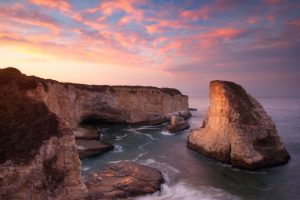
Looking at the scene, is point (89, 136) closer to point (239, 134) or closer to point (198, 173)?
point (198, 173)

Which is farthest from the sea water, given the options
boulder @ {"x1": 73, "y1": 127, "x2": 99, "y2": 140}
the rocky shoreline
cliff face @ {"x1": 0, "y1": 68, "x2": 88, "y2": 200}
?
cliff face @ {"x1": 0, "y1": 68, "x2": 88, "y2": 200}

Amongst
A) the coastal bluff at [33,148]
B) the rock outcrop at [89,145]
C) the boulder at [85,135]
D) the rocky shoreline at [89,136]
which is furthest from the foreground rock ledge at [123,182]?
the boulder at [85,135]

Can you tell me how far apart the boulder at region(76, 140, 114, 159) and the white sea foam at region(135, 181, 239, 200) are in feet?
41.1

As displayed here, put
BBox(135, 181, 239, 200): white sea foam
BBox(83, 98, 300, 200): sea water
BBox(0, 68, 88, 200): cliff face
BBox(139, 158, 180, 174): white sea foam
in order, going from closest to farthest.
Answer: BBox(0, 68, 88, 200): cliff face < BBox(135, 181, 239, 200): white sea foam < BBox(83, 98, 300, 200): sea water < BBox(139, 158, 180, 174): white sea foam

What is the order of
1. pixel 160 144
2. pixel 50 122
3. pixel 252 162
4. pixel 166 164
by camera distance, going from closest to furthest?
pixel 50 122 < pixel 252 162 < pixel 166 164 < pixel 160 144

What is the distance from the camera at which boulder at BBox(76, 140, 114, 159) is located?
1218 inches

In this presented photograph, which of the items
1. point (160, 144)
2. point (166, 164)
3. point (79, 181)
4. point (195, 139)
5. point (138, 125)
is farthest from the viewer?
point (138, 125)

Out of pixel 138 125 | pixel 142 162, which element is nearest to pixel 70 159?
pixel 142 162

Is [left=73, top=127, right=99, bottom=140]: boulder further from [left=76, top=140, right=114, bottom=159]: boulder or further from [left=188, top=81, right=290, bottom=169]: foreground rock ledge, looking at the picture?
[left=188, top=81, right=290, bottom=169]: foreground rock ledge

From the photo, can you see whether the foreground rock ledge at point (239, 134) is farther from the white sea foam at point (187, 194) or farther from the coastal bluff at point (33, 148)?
the coastal bluff at point (33, 148)

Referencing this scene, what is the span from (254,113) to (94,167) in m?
19.8

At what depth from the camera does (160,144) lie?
39781 mm

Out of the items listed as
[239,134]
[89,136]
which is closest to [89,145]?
[89,136]

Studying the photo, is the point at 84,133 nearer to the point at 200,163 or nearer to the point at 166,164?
the point at 166,164
